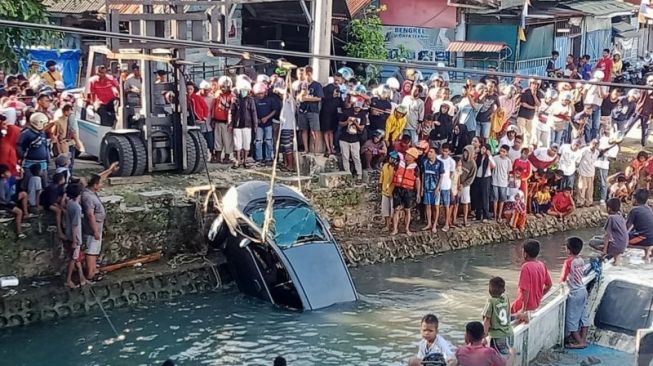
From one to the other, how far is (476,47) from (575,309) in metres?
15.4

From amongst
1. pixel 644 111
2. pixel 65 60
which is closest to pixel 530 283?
pixel 644 111

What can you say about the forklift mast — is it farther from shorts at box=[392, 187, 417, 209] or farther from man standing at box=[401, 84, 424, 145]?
man standing at box=[401, 84, 424, 145]

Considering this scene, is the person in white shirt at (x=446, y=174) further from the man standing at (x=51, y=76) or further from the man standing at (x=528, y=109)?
the man standing at (x=51, y=76)

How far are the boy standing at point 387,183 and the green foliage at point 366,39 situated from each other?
7071 millimetres

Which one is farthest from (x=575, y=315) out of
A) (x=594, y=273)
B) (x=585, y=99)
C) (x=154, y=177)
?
(x=585, y=99)

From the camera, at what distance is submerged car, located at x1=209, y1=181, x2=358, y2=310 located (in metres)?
16.1

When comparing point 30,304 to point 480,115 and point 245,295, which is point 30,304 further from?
point 480,115

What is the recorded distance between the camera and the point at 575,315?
12.2 meters

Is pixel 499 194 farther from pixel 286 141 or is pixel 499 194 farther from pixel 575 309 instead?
pixel 575 309

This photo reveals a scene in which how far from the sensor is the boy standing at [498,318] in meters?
10.4

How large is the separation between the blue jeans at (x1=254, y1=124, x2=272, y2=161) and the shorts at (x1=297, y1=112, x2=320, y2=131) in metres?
0.64

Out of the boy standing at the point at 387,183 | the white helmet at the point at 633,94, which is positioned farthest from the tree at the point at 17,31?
the white helmet at the point at 633,94

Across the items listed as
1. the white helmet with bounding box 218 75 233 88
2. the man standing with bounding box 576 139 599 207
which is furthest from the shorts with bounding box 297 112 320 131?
the man standing with bounding box 576 139 599 207

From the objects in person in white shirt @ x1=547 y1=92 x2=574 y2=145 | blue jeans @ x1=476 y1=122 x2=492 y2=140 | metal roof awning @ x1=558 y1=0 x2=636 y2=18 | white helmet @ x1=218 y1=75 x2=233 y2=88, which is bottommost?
A: blue jeans @ x1=476 y1=122 x2=492 y2=140
